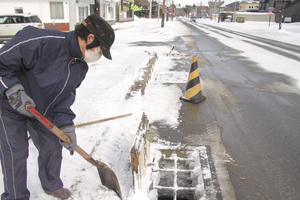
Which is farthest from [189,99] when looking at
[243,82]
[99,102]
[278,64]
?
[278,64]

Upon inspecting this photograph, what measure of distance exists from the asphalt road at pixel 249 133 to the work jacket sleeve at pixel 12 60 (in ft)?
6.94

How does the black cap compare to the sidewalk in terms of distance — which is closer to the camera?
the black cap

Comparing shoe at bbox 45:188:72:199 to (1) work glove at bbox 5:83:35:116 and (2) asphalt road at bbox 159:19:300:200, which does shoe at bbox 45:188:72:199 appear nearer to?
(1) work glove at bbox 5:83:35:116

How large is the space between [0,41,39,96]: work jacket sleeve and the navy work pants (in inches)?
10.8

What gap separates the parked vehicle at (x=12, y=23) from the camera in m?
12.1

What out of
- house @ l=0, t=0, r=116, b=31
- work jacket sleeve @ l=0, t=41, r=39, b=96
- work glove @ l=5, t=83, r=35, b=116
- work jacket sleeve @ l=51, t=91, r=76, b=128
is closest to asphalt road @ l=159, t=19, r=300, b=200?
work jacket sleeve @ l=51, t=91, r=76, b=128

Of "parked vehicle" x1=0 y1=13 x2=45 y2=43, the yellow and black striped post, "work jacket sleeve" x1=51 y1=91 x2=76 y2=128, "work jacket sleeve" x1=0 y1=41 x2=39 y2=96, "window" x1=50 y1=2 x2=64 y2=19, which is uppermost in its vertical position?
"window" x1=50 y1=2 x2=64 y2=19

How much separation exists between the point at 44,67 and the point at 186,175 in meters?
1.93

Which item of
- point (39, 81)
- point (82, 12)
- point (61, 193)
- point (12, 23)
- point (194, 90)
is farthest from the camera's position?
point (82, 12)

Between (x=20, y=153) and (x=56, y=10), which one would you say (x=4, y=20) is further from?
(x=20, y=153)

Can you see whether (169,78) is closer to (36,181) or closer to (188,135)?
(188,135)

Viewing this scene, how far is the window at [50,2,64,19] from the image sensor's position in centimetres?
1908

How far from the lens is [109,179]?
89.5 inches

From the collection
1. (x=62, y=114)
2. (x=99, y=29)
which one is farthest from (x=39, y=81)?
(x=99, y=29)
